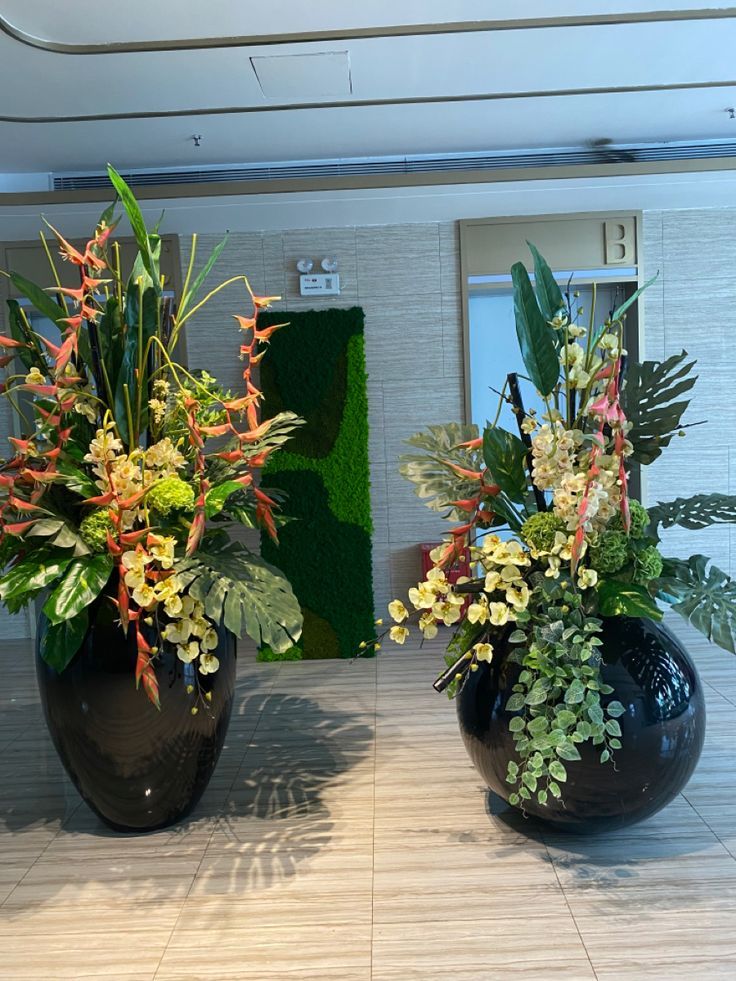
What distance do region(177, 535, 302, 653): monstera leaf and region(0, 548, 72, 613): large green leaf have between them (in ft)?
1.17

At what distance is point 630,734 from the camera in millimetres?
2645

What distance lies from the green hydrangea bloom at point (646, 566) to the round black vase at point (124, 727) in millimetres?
1370

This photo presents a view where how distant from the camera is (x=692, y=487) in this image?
5938 millimetres

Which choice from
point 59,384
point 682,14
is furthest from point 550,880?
point 682,14

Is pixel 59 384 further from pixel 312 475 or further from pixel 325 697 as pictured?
pixel 312 475

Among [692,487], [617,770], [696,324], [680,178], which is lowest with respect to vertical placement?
[617,770]

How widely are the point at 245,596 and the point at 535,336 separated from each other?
1171mm

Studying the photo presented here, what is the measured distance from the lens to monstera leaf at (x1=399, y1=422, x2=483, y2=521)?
116 inches

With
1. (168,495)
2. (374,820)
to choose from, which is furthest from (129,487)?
(374,820)

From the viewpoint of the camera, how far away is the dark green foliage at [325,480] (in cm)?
544

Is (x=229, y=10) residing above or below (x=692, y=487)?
above

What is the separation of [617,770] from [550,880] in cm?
37

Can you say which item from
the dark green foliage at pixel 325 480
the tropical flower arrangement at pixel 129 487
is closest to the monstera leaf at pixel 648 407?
the tropical flower arrangement at pixel 129 487

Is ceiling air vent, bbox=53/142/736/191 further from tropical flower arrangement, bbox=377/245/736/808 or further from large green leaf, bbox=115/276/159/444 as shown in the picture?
tropical flower arrangement, bbox=377/245/736/808
